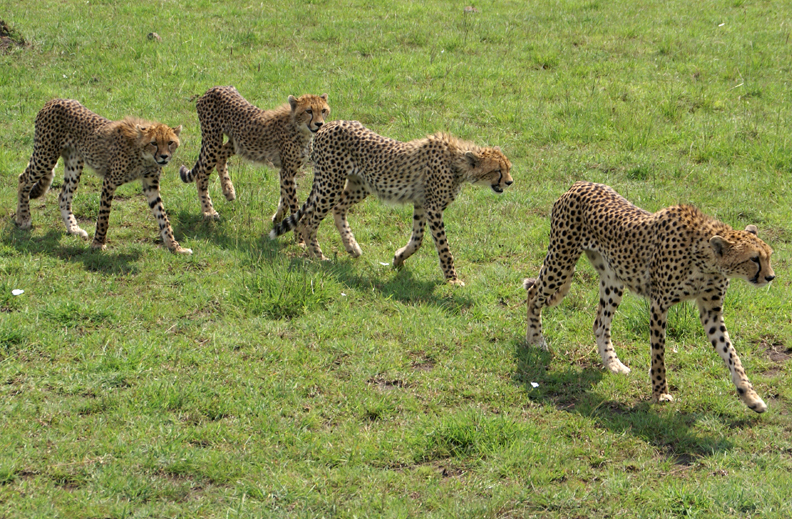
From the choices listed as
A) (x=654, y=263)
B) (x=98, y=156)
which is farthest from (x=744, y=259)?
(x=98, y=156)

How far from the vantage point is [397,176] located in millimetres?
7629

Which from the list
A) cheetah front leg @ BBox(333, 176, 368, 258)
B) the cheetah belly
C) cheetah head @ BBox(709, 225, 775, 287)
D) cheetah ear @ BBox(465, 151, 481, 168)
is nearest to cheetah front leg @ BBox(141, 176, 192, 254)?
cheetah front leg @ BBox(333, 176, 368, 258)

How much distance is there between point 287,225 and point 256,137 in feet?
3.57

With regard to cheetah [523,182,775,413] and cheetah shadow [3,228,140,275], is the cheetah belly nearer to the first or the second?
cheetah [523,182,775,413]

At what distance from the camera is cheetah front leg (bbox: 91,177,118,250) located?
24.8 ft

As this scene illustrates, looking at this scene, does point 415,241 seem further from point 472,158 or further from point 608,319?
point 608,319

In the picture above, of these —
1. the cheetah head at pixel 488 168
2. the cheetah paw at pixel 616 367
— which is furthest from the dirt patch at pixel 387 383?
the cheetah head at pixel 488 168

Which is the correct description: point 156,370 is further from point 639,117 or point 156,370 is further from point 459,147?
point 639,117

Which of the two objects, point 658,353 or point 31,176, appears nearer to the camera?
point 658,353

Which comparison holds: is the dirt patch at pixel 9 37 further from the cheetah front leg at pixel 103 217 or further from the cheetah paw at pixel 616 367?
the cheetah paw at pixel 616 367

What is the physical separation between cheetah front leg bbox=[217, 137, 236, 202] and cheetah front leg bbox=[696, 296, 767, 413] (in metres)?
4.87

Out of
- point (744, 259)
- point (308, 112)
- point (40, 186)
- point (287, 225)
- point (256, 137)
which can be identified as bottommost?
point (287, 225)

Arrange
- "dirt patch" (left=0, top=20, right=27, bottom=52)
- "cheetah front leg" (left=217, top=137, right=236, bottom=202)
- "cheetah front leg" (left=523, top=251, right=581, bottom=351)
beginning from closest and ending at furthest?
1. "cheetah front leg" (left=523, top=251, right=581, bottom=351)
2. "cheetah front leg" (left=217, top=137, right=236, bottom=202)
3. "dirt patch" (left=0, top=20, right=27, bottom=52)

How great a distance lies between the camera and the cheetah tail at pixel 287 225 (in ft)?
25.7
